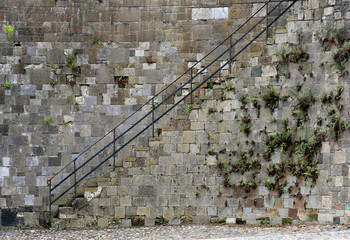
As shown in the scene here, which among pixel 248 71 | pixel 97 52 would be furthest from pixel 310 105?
pixel 97 52

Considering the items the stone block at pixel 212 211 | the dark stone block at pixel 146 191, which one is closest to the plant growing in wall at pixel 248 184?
the stone block at pixel 212 211

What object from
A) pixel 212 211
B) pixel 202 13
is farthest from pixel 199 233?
pixel 202 13

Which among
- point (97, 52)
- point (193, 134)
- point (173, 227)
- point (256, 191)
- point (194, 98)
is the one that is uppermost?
point (97, 52)

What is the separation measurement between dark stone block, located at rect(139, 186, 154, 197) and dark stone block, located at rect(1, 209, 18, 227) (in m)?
3.77

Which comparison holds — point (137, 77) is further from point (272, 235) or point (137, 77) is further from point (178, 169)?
point (272, 235)

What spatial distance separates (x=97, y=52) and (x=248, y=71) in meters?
4.43

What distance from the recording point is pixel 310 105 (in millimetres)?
13492

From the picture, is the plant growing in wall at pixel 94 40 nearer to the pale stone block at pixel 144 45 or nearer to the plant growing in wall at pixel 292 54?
the pale stone block at pixel 144 45

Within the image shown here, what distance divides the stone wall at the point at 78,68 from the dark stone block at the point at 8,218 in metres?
0.03

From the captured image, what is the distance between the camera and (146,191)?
14.4 meters

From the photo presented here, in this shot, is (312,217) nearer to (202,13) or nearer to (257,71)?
(257,71)

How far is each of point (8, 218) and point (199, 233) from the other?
18.4ft

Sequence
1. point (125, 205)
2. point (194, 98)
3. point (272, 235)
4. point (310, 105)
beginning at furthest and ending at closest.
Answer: point (194, 98) → point (125, 205) → point (310, 105) → point (272, 235)

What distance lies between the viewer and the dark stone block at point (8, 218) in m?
15.7
